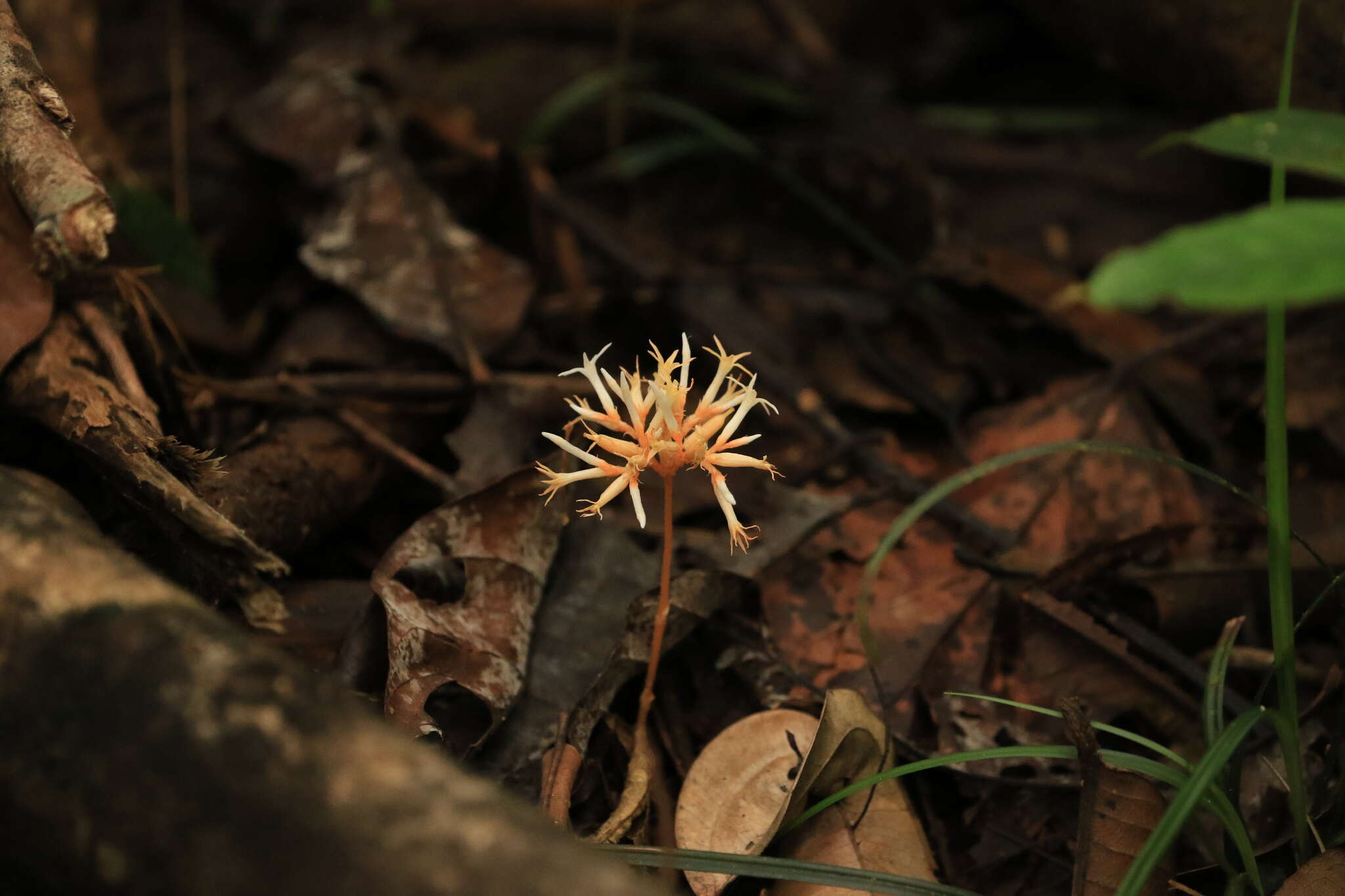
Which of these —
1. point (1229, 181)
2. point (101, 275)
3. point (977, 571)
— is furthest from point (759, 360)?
point (1229, 181)

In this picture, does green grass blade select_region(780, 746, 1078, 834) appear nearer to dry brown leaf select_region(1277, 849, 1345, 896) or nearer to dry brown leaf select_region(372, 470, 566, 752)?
dry brown leaf select_region(1277, 849, 1345, 896)

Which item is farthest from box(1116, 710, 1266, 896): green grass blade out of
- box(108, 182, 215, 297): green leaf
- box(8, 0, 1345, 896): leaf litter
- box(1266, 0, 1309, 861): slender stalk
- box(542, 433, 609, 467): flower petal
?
box(108, 182, 215, 297): green leaf

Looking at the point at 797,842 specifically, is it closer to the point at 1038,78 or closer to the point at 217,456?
the point at 217,456

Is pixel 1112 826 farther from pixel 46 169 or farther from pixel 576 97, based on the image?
pixel 576 97

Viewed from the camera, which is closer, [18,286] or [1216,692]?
[1216,692]

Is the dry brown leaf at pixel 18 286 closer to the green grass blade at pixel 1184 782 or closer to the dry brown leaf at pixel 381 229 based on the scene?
the dry brown leaf at pixel 381 229

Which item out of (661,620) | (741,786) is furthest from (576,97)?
(741,786)
